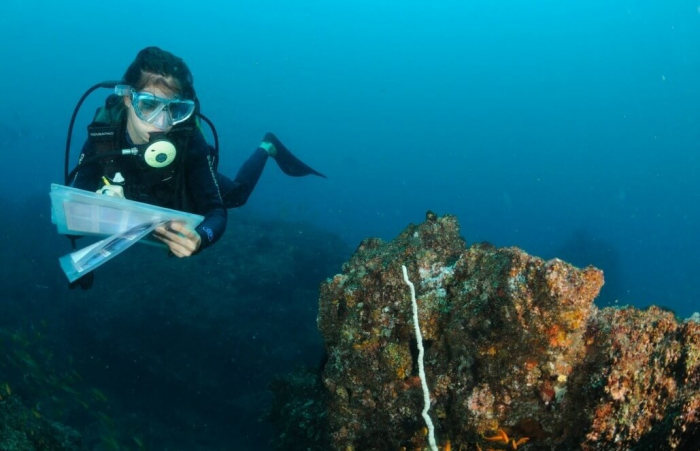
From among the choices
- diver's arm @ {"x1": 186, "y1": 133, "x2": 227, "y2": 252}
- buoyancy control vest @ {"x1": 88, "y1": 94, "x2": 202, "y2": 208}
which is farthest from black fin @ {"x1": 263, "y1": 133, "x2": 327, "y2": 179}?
buoyancy control vest @ {"x1": 88, "y1": 94, "x2": 202, "y2": 208}

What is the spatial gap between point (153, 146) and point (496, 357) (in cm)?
381

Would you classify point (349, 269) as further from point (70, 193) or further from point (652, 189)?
point (652, 189)

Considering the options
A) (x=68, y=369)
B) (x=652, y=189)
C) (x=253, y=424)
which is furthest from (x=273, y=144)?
(x=652, y=189)

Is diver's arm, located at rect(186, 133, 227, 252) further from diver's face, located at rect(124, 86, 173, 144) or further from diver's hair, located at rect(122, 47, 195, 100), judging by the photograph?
diver's hair, located at rect(122, 47, 195, 100)

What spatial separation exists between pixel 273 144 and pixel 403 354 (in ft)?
24.8

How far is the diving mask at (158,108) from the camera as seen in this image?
454 cm

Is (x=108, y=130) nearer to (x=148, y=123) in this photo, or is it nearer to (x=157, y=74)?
(x=148, y=123)

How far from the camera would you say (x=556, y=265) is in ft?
7.66

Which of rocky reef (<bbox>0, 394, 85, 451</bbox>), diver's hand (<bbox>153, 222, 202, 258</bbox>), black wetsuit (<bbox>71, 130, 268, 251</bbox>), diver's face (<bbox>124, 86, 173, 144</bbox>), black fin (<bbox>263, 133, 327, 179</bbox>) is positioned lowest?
rocky reef (<bbox>0, 394, 85, 451</bbox>)

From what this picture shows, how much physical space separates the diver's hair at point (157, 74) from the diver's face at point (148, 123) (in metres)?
0.05

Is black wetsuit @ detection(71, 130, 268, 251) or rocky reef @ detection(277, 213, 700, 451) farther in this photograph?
black wetsuit @ detection(71, 130, 268, 251)

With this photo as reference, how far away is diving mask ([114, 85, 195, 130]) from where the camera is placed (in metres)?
4.54

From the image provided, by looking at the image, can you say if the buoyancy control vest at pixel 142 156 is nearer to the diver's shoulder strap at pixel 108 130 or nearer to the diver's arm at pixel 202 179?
the diver's shoulder strap at pixel 108 130

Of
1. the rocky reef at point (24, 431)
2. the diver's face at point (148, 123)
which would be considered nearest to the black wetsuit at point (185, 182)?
the diver's face at point (148, 123)
